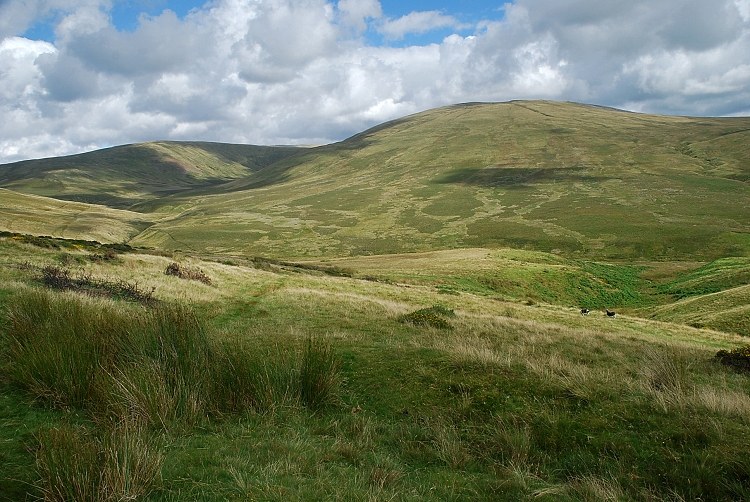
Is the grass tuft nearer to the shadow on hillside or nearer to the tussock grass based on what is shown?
the tussock grass

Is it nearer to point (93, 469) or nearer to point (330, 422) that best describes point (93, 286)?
point (330, 422)

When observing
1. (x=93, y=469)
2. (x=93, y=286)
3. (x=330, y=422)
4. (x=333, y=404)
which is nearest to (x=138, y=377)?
(x=93, y=469)

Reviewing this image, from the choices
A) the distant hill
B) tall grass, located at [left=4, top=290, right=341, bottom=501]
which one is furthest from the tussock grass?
the distant hill

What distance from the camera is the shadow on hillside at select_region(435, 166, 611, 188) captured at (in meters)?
153

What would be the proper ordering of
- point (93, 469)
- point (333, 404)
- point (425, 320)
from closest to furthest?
point (93, 469) → point (333, 404) → point (425, 320)

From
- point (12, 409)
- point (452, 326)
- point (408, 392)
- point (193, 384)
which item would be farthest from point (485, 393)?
point (452, 326)

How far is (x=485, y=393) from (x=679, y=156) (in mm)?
186321

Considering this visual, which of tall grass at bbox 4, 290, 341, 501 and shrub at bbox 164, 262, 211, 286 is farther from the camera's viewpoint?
shrub at bbox 164, 262, 211, 286

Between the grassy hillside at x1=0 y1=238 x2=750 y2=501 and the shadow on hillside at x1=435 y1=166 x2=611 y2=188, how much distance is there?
151 meters

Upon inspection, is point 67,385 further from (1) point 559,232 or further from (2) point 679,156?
(2) point 679,156

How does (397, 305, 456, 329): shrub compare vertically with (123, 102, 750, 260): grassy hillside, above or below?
below

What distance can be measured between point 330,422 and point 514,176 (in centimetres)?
16662

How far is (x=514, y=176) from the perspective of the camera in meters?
165

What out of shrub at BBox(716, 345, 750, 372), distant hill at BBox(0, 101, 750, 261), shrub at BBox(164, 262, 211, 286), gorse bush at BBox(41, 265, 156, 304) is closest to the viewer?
shrub at BBox(716, 345, 750, 372)
